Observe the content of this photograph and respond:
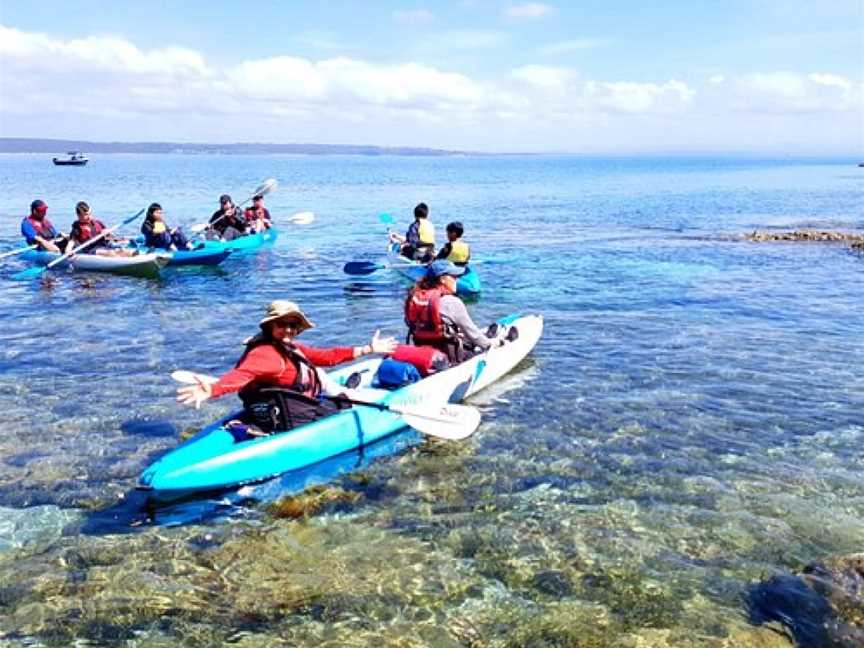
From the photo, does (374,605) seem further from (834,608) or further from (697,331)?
(697,331)

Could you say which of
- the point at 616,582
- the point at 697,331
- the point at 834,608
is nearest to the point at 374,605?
the point at 616,582

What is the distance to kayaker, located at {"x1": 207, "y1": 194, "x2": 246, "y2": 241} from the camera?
2541cm

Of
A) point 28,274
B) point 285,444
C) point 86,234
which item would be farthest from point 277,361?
point 86,234

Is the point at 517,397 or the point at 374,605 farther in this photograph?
the point at 517,397

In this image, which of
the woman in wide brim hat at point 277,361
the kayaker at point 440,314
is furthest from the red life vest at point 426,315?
the woman in wide brim hat at point 277,361

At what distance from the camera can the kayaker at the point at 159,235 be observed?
22.7 meters

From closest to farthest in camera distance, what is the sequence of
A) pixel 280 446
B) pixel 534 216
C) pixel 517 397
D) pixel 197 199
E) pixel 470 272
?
pixel 280 446 → pixel 517 397 → pixel 470 272 → pixel 534 216 → pixel 197 199

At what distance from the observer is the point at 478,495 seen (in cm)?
802

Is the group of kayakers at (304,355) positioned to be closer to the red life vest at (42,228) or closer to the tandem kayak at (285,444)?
the tandem kayak at (285,444)

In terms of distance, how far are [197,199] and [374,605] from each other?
5728cm

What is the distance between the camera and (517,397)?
1123cm

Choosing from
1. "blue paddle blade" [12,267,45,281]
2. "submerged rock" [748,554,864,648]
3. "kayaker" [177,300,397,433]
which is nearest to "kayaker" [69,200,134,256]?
"blue paddle blade" [12,267,45,281]

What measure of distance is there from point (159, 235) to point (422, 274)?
854 cm

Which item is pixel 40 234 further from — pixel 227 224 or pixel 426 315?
pixel 426 315
